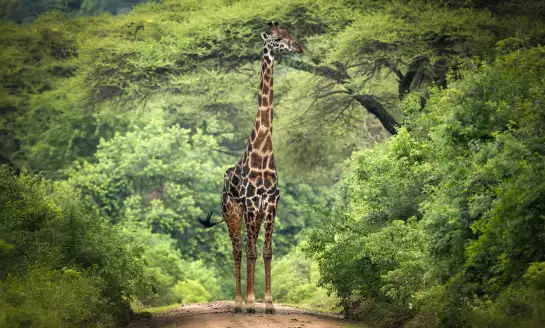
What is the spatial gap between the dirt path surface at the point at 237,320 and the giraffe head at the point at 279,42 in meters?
5.33

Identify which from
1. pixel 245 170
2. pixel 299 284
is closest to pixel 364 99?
pixel 299 284

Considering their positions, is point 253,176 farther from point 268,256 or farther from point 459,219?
point 459,219

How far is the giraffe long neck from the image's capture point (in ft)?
61.4

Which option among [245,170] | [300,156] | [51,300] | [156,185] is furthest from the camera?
[156,185]

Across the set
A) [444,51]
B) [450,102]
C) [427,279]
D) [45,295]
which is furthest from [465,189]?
[444,51]

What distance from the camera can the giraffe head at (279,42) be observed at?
61.4ft

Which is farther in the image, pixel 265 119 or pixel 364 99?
pixel 364 99

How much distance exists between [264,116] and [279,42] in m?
1.55

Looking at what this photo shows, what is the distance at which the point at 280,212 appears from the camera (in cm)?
4759

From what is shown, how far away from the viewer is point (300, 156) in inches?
1271

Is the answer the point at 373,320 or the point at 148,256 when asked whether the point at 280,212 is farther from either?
the point at 373,320

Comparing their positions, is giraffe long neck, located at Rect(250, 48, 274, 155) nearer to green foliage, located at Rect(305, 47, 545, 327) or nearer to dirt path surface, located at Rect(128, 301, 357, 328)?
green foliage, located at Rect(305, 47, 545, 327)

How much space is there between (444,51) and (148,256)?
11.2 meters

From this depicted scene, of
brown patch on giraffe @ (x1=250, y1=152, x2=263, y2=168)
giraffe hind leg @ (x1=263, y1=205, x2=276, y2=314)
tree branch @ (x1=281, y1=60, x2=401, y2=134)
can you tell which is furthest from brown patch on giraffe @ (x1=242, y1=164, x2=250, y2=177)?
tree branch @ (x1=281, y1=60, x2=401, y2=134)
